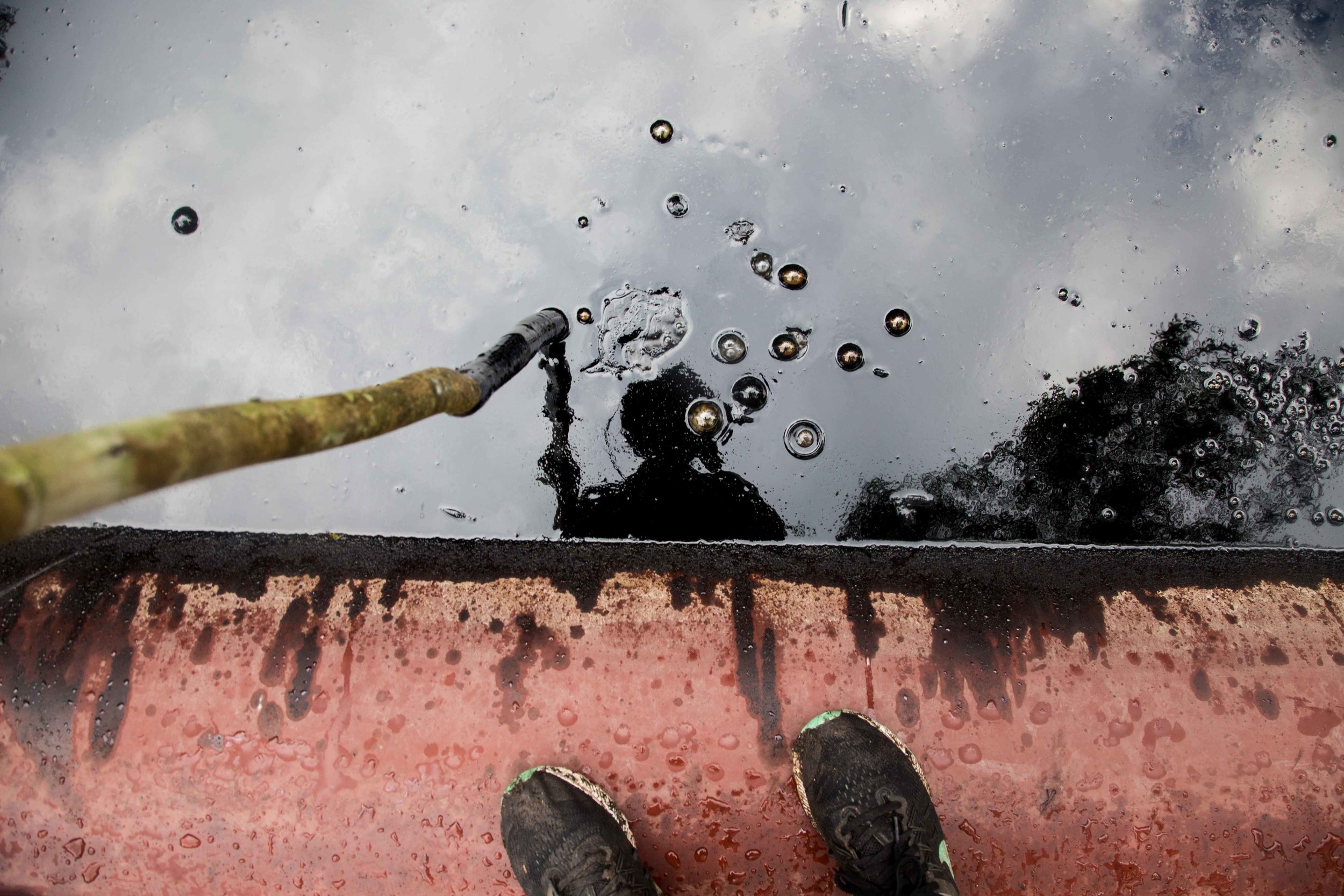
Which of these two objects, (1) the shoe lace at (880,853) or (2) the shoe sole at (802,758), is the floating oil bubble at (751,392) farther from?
(1) the shoe lace at (880,853)

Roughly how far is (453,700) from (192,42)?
2519 mm

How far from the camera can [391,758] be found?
4.71 feet

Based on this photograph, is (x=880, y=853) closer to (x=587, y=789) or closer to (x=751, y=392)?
(x=587, y=789)

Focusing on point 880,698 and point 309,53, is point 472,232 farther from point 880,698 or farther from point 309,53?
point 880,698

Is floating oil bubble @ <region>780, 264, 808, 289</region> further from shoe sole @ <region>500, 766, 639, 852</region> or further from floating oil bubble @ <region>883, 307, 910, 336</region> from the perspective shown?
shoe sole @ <region>500, 766, 639, 852</region>

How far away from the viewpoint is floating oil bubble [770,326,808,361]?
220cm

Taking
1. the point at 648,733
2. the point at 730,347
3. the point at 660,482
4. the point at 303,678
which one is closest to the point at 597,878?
Result: the point at 648,733

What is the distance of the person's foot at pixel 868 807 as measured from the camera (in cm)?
148

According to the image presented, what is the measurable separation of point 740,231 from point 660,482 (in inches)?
37.2

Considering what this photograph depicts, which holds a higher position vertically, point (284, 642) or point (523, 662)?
point (284, 642)

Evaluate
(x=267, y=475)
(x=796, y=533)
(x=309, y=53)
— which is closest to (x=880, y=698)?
(x=796, y=533)

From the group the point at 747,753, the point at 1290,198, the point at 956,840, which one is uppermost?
the point at 1290,198

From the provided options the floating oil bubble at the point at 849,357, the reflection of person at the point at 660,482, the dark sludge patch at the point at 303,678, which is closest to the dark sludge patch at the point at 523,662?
the dark sludge patch at the point at 303,678

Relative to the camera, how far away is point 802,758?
58.8 inches
